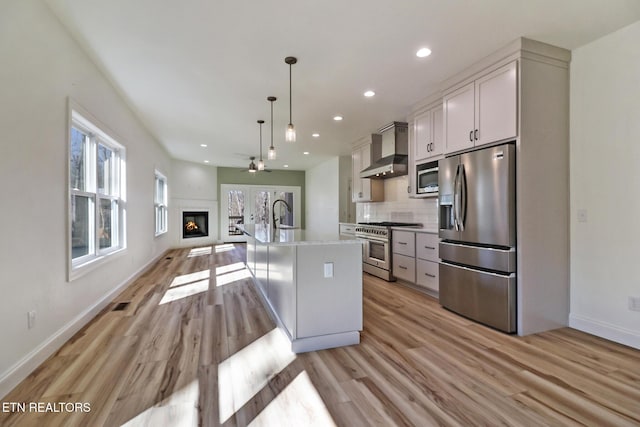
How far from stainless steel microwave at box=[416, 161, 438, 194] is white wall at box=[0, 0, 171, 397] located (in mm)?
4027

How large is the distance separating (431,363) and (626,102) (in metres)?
2.81

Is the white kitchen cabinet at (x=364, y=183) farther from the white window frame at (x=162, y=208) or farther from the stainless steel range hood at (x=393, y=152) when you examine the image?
the white window frame at (x=162, y=208)

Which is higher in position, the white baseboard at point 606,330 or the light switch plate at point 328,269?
the light switch plate at point 328,269

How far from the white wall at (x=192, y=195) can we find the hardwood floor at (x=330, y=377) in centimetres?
627

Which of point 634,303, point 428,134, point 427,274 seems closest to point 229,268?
point 427,274

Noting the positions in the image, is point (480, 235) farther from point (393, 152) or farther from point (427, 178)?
point (393, 152)

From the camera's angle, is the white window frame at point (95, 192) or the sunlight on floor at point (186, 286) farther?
the sunlight on floor at point (186, 286)

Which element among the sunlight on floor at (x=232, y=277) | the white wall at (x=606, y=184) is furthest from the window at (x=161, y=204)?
the white wall at (x=606, y=184)

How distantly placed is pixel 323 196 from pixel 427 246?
209 inches

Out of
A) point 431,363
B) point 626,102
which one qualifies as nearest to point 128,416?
point 431,363

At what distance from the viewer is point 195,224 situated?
9.69 m

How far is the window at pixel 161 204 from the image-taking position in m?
7.16

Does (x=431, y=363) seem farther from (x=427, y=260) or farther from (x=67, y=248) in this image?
(x=67, y=248)
